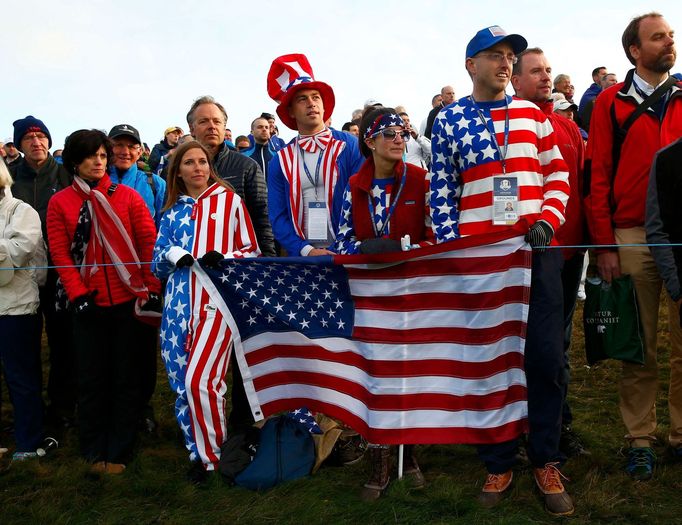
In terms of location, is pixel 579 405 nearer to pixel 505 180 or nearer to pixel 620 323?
pixel 620 323

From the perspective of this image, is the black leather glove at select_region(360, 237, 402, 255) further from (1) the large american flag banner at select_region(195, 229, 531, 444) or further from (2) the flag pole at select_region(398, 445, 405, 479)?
(2) the flag pole at select_region(398, 445, 405, 479)

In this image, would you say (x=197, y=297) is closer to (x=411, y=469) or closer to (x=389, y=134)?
(x=389, y=134)

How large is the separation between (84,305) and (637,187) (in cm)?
374

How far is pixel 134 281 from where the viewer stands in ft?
16.4

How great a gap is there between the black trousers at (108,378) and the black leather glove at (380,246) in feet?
6.27

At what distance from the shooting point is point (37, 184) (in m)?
6.00

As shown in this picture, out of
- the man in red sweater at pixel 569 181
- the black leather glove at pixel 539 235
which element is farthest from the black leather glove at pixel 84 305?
the man in red sweater at pixel 569 181

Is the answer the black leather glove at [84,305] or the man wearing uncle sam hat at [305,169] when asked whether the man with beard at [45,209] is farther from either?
the man wearing uncle sam hat at [305,169]

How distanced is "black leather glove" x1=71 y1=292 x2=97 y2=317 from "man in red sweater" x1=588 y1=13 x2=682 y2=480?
11.2 feet

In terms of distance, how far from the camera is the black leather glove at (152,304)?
4.99m

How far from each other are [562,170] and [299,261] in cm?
164

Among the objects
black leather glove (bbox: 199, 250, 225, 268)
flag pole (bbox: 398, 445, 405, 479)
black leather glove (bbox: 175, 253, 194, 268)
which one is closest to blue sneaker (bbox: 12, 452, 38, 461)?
black leather glove (bbox: 175, 253, 194, 268)

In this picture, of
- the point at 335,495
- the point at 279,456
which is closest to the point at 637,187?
the point at 335,495

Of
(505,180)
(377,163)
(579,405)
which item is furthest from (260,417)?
(579,405)
